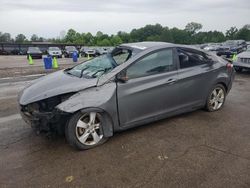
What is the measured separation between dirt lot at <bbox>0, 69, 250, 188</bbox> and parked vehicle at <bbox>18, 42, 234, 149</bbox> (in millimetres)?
273

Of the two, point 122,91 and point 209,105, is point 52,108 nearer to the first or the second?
point 122,91

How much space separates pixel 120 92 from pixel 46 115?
1.14 metres

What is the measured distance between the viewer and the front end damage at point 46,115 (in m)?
3.10

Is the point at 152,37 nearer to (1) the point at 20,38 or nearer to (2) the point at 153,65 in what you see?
(1) the point at 20,38

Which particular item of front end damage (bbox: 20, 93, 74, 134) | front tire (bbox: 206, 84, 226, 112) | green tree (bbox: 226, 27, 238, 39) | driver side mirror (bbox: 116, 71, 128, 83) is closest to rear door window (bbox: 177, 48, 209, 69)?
front tire (bbox: 206, 84, 226, 112)

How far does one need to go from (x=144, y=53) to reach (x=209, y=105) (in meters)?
2.05

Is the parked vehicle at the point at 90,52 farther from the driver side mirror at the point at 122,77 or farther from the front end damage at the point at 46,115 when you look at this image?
the front end damage at the point at 46,115

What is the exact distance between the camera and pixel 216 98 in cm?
495

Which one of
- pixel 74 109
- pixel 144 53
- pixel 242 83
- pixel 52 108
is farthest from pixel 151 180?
pixel 242 83

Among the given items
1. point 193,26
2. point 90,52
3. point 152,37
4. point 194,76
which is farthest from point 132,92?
point 193,26

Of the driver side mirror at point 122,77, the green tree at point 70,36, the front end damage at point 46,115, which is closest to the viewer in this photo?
the front end damage at point 46,115

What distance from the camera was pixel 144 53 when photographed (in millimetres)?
3820

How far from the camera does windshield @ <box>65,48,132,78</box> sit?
3.78 metres

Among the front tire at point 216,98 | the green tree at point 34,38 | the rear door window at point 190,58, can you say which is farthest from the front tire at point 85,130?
the green tree at point 34,38
